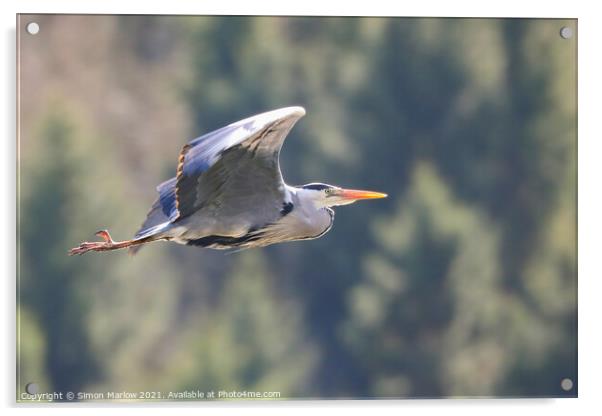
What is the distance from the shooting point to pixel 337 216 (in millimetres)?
9930

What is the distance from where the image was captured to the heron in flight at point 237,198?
3871 millimetres

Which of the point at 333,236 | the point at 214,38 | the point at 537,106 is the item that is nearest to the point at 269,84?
the point at 214,38

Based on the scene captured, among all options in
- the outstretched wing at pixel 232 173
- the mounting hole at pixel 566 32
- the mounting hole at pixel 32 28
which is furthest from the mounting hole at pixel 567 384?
the mounting hole at pixel 32 28

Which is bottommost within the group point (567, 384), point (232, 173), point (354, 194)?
point (567, 384)

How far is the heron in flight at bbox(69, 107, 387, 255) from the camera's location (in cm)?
387

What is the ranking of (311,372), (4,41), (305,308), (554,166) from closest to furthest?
(4,41) → (554,166) → (311,372) → (305,308)

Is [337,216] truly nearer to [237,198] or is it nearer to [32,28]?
[32,28]

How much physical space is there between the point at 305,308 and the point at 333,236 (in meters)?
1.22

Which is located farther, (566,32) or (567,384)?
(567,384)

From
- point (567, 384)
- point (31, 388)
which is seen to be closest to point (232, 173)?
point (31, 388)

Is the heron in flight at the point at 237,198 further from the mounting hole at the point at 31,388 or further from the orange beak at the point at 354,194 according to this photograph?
the mounting hole at the point at 31,388

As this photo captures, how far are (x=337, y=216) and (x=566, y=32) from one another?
15.6ft

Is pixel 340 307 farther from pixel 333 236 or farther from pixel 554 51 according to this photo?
pixel 554 51

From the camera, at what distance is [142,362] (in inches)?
368
